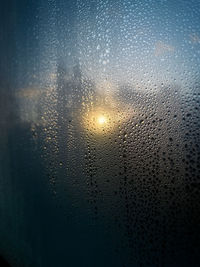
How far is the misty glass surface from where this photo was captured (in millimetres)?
943

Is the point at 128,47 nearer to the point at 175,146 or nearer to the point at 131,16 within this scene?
the point at 131,16

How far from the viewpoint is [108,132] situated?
3.93 feet

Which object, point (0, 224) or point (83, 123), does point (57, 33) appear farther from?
point (0, 224)

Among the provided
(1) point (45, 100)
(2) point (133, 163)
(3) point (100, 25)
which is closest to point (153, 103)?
(2) point (133, 163)

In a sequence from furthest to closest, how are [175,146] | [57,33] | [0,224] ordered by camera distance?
[0,224] < [57,33] < [175,146]

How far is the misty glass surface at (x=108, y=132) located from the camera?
94 centimetres

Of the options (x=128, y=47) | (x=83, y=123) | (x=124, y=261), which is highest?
(x=128, y=47)

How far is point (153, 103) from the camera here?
3.37 feet

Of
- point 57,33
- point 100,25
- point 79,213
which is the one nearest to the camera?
point 100,25

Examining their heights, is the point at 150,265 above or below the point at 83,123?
below

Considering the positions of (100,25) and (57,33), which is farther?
(57,33)

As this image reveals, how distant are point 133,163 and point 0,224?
73.0 inches

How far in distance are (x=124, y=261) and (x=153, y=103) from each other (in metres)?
0.80

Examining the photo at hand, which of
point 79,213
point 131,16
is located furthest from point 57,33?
point 79,213
